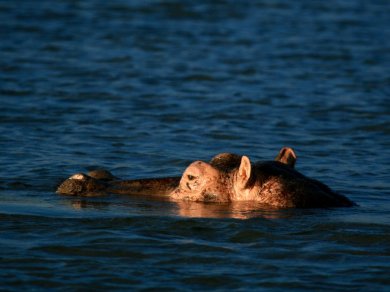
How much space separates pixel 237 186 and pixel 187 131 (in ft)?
16.6

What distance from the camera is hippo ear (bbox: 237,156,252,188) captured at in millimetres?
10008

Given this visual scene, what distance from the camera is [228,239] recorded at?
930 centimetres

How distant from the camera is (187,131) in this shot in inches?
604

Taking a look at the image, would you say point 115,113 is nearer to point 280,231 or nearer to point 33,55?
point 33,55

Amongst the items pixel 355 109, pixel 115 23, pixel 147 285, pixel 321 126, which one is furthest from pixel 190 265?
pixel 115 23

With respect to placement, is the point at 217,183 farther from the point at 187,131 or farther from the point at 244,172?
the point at 187,131

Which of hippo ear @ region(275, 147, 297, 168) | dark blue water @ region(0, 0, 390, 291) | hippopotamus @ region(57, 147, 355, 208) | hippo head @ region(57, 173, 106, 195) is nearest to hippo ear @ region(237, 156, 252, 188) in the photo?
hippopotamus @ region(57, 147, 355, 208)

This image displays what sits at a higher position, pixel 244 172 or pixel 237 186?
pixel 244 172

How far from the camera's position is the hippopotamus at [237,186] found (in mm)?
10266

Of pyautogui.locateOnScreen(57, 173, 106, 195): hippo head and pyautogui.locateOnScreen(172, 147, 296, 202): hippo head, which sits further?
pyautogui.locateOnScreen(57, 173, 106, 195): hippo head

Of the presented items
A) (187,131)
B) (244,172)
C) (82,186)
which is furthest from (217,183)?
(187,131)

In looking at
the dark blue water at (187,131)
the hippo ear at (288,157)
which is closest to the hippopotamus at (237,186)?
the hippo ear at (288,157)

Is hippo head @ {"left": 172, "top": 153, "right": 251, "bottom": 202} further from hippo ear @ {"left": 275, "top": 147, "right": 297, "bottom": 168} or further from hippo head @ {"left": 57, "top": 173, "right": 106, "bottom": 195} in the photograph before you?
hippo head @ {"left": 57, "top": 173, "right": 106, "bottom": 195}

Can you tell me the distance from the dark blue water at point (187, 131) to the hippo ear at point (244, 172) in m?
0.27
